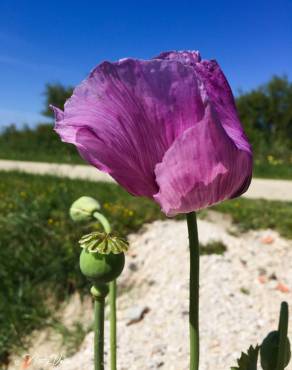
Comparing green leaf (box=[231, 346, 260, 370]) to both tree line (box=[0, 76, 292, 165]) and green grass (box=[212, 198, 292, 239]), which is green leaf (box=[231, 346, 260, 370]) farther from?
tree line (box=[0, 76, 292, 165])

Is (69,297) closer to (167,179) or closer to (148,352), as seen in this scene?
(148,352)

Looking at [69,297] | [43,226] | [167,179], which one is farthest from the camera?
[43,226]

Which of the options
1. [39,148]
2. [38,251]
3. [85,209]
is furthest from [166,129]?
[39,148]

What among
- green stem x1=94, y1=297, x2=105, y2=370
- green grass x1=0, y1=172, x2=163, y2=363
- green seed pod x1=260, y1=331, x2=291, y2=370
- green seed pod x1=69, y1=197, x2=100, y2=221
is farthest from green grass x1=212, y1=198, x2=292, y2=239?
green stem x1=94, y1=297, x2=105, y2=370

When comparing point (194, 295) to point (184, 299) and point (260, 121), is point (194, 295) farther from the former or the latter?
point (260, 121)

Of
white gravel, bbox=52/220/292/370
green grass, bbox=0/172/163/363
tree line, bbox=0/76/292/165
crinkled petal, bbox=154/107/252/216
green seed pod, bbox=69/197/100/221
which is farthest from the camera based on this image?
tree line, bbox=0/76/292/165

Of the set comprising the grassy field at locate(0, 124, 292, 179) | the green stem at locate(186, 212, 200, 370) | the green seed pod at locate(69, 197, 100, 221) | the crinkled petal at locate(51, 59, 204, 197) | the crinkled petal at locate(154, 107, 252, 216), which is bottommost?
the green stem at locate(186, 212, 200, 370)

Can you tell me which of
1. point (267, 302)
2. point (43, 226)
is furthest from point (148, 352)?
point (43, 226)
